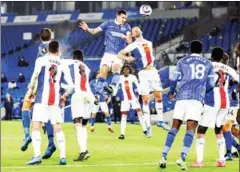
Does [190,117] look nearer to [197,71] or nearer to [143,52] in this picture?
[197,71]

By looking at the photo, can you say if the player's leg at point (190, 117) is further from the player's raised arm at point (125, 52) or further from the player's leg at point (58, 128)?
the player's raised arm at point (125, 52)

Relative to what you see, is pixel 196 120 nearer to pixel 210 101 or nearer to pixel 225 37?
pixel 210 101

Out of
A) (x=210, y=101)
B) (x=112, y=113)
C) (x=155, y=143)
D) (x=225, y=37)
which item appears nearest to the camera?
(x=210, y=101)

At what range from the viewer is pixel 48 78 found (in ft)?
38.9

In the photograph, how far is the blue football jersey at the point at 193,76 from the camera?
11414mm

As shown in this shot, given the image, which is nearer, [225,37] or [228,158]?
[228,158]

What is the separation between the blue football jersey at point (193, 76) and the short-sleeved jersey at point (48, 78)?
6.77 feet

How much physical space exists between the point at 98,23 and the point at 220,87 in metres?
31.9

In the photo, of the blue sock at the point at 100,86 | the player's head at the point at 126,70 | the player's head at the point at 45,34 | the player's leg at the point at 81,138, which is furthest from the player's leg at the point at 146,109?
the player's head at the point at 45,34

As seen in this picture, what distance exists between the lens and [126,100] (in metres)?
20.9

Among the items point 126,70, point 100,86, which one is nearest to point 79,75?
point 100,86

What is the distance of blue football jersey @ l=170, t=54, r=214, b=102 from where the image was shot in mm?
11414

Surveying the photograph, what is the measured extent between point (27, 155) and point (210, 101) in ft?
13.1

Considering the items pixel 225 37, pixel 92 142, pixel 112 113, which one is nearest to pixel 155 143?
pixel 92 142
